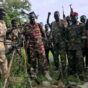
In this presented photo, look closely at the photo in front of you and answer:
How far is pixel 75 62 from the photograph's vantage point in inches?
548

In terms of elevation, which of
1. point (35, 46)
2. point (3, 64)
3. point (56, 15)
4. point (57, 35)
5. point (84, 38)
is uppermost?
point (56, 15)

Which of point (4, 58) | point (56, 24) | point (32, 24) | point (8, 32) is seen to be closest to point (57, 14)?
point (56, 24)

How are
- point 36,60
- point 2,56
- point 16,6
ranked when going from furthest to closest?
point 16,6, point 36,60, point 2,56

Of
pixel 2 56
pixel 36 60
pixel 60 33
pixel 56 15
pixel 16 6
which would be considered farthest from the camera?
pixel 16 6

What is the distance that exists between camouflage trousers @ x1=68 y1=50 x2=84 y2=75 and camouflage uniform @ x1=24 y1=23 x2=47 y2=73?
4.05 ft

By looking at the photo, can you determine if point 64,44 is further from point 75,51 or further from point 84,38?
point 84,38

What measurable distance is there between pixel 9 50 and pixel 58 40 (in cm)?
295

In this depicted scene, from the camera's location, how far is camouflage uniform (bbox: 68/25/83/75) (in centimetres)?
1382

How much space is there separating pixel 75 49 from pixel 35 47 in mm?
1577

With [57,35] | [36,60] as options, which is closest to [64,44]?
[57,35]

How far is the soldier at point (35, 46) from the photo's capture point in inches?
505

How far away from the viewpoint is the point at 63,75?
1342cm

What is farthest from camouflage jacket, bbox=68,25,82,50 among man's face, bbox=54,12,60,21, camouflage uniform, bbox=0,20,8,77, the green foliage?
the green foliage

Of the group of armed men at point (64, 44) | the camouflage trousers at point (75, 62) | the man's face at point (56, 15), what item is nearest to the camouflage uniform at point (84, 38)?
the group of armed men at point (64, 44)
